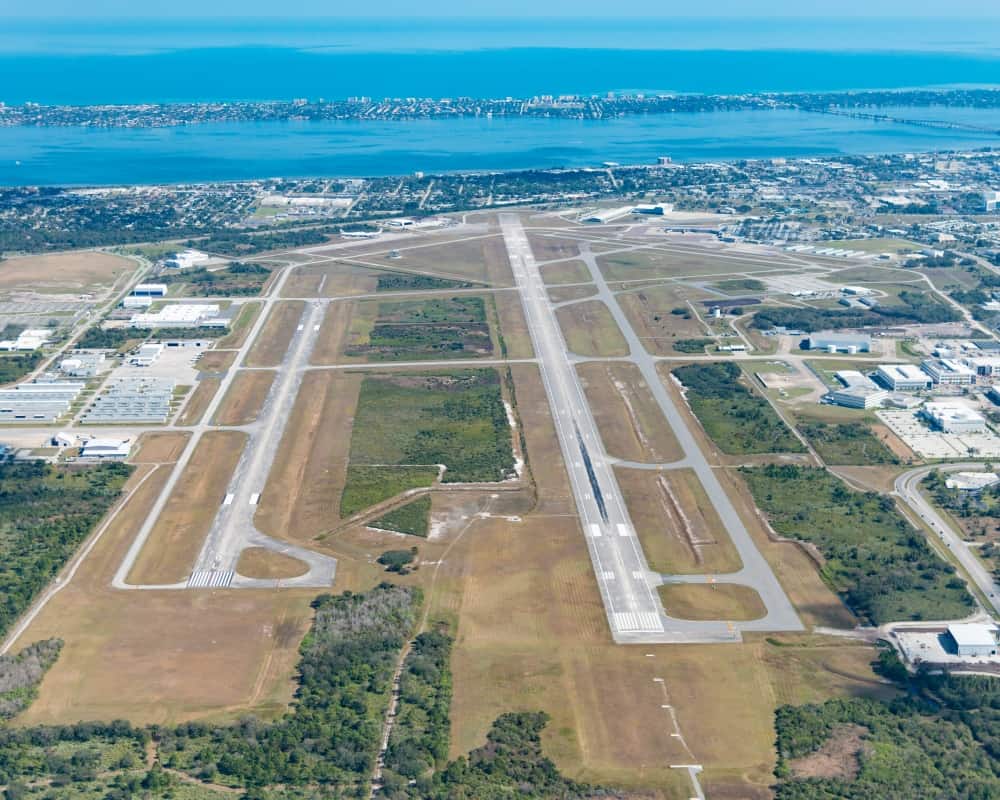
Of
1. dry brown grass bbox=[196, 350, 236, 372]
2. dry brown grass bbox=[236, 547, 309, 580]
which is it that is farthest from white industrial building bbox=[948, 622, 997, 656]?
dry brown grass bbox=[196, 350, 236, 372]

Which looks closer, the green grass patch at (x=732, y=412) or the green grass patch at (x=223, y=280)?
the green grass patch at (x=732, y=412)

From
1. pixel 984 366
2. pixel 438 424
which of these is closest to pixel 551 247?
pixel 984 366

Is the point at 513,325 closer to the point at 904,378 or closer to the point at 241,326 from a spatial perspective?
the point at 241,326

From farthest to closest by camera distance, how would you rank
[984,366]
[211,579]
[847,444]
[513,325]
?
[513,325] < [984,366] < [847,444] < [211,579]

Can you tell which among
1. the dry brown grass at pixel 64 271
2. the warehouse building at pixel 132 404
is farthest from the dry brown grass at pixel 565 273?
the dry brown grass at pixel 64 271

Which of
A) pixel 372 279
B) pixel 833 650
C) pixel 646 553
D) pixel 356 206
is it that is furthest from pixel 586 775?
pixel 356 206

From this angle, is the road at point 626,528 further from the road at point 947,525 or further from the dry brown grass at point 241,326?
the dry brown grass at point 241,326
